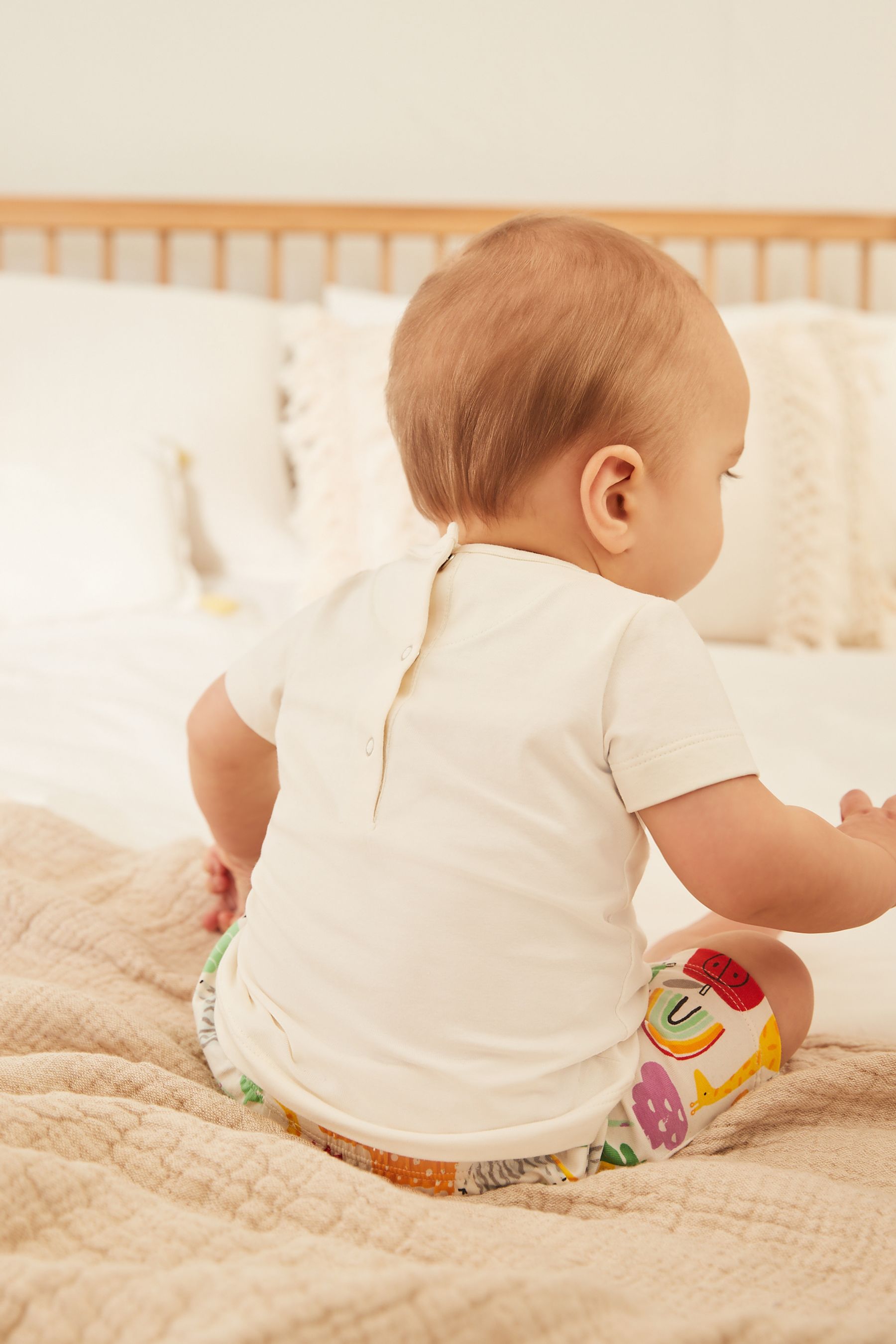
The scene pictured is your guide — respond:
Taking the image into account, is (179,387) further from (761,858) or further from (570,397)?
(761,858)

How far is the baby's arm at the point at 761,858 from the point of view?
1.73 feet

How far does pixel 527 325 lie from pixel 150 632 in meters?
1.07

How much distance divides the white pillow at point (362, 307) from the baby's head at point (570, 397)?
4.32 feet

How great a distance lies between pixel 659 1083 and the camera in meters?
0.59

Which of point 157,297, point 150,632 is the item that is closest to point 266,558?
point 150,632

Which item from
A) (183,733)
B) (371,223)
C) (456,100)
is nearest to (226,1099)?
(183,733)

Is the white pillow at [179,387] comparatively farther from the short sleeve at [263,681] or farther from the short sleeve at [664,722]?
the short sleeve at [664,722]

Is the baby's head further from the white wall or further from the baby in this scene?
the white wall

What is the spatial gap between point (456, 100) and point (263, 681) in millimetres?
1970

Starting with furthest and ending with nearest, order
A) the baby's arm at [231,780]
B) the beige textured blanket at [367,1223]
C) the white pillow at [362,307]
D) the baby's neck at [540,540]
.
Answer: the white pillow at [362,307] < the baby's arm at [231,780] < the baby's neck at [540,540] < the beige textured blanket at [367,1223]

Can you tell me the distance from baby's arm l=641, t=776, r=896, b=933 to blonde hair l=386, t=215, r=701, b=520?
213 millimetres

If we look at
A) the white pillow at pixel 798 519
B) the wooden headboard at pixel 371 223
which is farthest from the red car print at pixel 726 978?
the wooden headboard at pixel 371 223

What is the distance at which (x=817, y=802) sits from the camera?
1017 mm

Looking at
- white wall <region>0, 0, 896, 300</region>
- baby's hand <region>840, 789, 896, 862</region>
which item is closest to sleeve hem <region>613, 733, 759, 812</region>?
baby's hand <region>840, 789, 896, 862</region>
